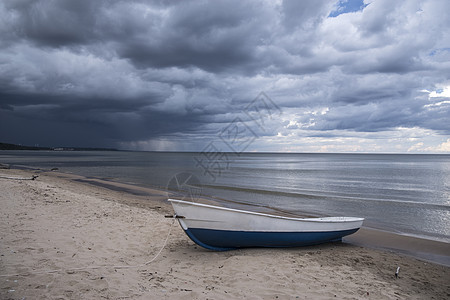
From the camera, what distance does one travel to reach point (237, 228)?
686 cm

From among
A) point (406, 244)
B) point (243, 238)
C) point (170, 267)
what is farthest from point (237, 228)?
point (406, 244)

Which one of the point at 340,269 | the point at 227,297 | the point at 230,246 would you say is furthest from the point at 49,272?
the point at 340,269

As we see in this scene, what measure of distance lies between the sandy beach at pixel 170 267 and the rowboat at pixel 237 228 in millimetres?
263

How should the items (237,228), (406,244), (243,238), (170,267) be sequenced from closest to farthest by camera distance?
1. (170,267)
2. (237,228)
3. (243,238)
4. (406,244)

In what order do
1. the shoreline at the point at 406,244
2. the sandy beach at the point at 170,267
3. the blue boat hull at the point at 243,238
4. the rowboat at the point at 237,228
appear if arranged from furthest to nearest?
the shoreline at the point at 406,244 → the blue boat hull at the point at 243,238 → the rowboat at the point at 237,228 → the sandy beach at the point at 170,267

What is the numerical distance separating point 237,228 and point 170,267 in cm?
181

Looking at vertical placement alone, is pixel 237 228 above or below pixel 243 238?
above

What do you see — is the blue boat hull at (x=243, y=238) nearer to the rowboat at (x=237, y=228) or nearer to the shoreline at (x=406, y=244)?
the rowboat at (x=237, y=228)

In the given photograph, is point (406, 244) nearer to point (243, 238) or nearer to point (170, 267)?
point (243, 238)

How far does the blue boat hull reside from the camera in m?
6.81

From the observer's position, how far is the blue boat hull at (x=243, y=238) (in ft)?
22.4

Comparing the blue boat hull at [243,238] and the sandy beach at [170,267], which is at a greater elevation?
the blue boat hull at [243,238]

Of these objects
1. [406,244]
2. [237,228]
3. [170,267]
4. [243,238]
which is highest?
[237,228]

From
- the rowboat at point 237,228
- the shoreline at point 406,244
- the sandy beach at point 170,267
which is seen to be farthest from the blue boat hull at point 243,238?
the shoreline at point 406,244
